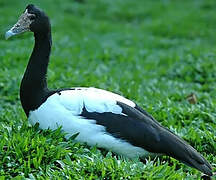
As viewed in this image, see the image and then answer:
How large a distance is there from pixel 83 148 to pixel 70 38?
6500 millimetres

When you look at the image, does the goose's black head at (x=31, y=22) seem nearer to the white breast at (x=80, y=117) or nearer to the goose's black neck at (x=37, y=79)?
the goose's black neck at (x=37, y=79)

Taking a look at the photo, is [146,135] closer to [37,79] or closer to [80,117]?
[80,117]

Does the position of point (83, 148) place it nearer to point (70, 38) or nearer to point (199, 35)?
point (70, 38)

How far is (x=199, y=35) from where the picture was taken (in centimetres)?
1162

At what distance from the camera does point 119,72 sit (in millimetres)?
7953

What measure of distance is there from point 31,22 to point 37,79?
1.64ft

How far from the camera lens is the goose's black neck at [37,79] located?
14.0ft

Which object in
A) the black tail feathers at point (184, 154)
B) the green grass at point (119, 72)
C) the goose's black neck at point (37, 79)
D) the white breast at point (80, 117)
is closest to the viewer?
the green grass at point (119, 72)

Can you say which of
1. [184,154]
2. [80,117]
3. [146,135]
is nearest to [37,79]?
[80,117]

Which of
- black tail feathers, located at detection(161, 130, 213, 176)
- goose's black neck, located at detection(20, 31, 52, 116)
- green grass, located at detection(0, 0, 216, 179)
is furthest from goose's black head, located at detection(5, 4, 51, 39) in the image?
black tail feathers, located at detection(161, 130, 213, 176)

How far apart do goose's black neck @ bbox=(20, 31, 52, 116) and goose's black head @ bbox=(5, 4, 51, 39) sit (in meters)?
0.09

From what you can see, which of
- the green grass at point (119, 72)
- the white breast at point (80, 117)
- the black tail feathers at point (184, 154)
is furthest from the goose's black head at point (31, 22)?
the black tail feathers at point (184, 154)

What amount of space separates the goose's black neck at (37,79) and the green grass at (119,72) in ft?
0.74

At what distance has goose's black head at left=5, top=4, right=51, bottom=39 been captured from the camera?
431cm
